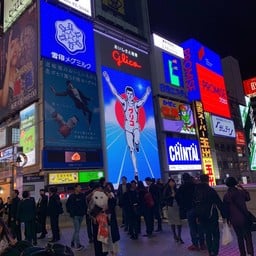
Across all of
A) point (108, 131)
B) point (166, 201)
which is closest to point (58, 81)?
point (108, 131)

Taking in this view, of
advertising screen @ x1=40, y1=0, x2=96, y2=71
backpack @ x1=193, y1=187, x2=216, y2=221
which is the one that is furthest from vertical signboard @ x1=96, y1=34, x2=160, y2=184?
backpack @ x1=193, y1=187, x2=216, y2=221

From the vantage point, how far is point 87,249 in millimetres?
7648

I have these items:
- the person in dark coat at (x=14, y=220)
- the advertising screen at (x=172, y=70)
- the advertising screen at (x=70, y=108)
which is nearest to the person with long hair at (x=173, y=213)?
the person in dark coat at (x=14, y=220)

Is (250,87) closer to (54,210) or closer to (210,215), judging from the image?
(54,210)

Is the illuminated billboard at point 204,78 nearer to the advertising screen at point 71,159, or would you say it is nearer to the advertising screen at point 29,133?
the advertising screen at point 71,159

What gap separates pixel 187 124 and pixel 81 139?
Answer: 15053 mm

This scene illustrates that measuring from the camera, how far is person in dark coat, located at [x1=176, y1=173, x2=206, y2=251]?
22.0 feet

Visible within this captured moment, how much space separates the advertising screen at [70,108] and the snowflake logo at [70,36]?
1.86 meters

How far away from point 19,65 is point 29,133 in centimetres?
643

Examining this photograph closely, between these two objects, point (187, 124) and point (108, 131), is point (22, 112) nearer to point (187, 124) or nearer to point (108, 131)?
point (108, 131)

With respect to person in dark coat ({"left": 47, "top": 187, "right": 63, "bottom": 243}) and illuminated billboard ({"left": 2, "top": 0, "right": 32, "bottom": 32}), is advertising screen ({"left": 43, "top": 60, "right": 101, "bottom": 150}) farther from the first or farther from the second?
person in dark coat ({"left": 47, "top": 187, "right": 63, "bottom": 243})

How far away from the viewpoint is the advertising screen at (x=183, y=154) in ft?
101

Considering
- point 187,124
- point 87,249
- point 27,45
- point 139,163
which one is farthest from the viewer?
point 187,124

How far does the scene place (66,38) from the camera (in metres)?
24.7
